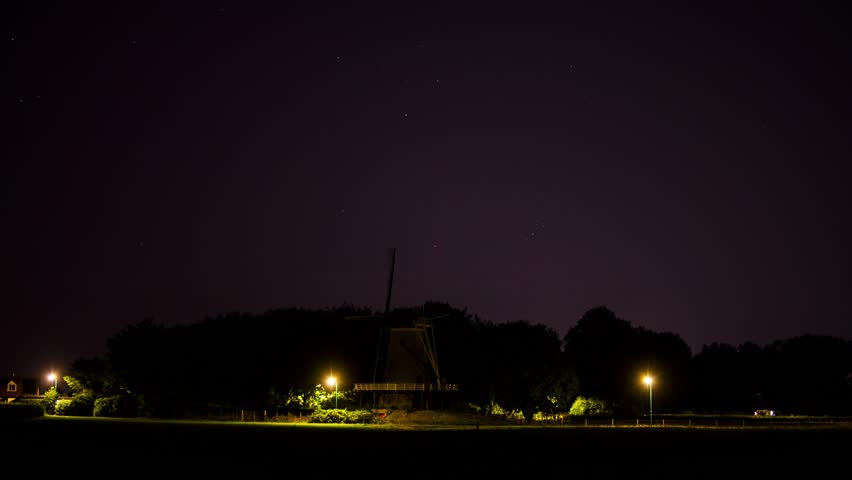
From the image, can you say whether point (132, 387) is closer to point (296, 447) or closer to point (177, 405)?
point (177, 405)

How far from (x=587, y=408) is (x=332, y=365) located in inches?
1166

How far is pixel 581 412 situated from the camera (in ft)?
301

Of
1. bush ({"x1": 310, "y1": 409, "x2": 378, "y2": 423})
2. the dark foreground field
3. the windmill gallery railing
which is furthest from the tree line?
the dark foreground field

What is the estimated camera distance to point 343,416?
65562 mm

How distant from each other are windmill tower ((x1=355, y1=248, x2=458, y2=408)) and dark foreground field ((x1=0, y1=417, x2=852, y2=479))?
22.9m

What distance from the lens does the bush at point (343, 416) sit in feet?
214

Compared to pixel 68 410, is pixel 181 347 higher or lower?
higher

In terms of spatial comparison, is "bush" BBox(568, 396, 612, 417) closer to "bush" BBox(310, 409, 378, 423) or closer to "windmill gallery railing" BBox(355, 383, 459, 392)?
"windmill gallery railing" BBox(355, 383, 459, 392)

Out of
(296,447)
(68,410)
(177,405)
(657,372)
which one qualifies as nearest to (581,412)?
(657,372)

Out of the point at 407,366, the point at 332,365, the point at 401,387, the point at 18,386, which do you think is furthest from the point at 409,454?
the point at 18,386

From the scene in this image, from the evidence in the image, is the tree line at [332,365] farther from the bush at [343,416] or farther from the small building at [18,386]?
the small building at [18,386]

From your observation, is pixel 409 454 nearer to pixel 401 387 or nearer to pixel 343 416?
pixel 343 416

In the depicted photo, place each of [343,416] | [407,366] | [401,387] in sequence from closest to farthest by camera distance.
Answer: [343,416], [401,387], [407,366]

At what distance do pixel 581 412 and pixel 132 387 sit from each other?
1813 inches
